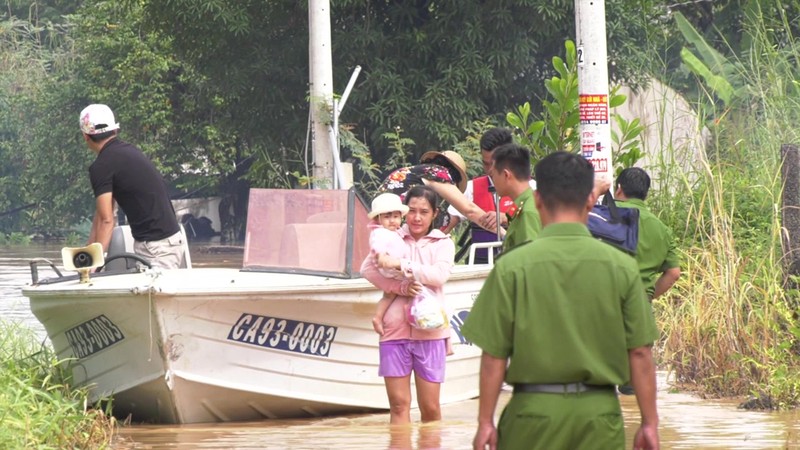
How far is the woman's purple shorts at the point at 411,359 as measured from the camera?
876 centimetres

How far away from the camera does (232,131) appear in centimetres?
2595

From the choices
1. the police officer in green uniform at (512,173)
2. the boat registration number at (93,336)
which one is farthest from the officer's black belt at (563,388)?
the boat registration number at (93,336)

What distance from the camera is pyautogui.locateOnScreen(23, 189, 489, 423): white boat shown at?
939 centimetres

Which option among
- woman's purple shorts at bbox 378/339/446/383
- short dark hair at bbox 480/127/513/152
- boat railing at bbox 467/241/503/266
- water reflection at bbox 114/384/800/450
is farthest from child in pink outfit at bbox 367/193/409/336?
boat railing at bbox 467/241/503/266

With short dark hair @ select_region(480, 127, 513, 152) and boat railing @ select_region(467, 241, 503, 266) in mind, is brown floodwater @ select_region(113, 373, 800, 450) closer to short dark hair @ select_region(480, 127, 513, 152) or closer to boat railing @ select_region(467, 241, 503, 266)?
boat railing @ select_region(467, 241, 503, 266)

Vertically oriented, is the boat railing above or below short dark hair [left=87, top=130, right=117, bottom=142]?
below

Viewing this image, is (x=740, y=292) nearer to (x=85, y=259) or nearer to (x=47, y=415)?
(x=85, y=259)

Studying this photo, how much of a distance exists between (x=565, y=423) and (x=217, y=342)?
4953 millimetres

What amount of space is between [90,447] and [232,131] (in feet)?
58.8

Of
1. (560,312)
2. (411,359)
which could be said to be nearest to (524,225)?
(560,312)

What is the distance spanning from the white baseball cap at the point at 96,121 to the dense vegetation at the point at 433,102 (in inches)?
166

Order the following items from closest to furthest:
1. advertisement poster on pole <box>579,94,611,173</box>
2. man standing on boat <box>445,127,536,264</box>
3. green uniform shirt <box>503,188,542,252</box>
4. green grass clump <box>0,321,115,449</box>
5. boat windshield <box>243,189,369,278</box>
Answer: green uniform shirt <box>503,188,542,252</box>
green grass clump <box>0,321,115,449</box>
boat windshield <box>243,189,369,278</box>
man standing on boat <box>445,127,536,264</box>
advertisement poster on pole <box>579,94,611,173</box>

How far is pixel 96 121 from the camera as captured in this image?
9.89 metres

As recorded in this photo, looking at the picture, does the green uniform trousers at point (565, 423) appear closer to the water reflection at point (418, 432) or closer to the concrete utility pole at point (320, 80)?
the water reflection at point (418, 432)
